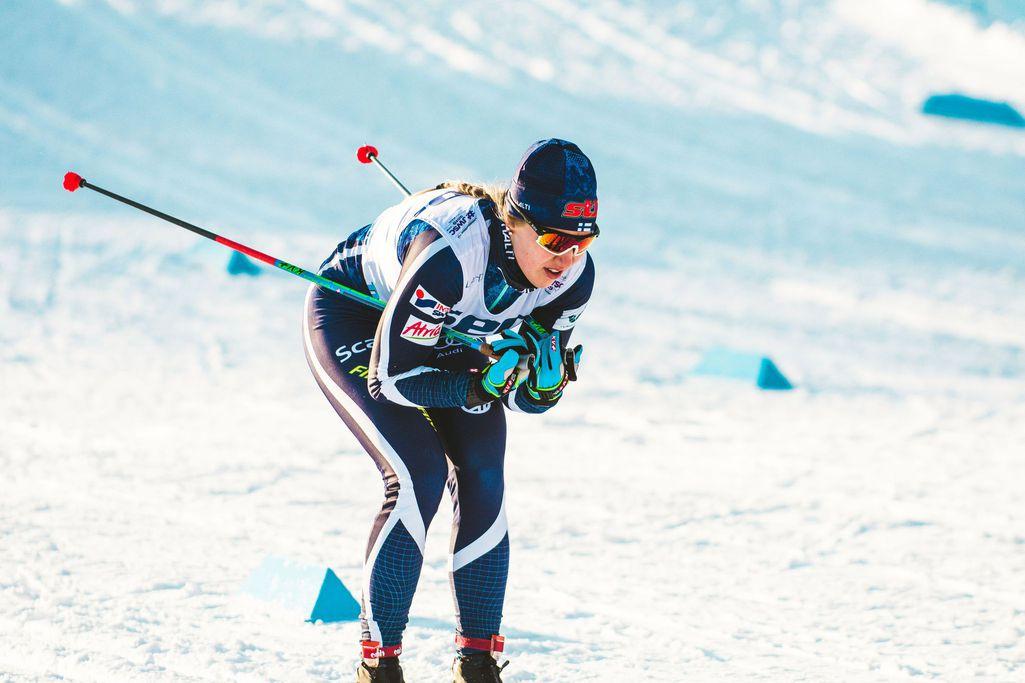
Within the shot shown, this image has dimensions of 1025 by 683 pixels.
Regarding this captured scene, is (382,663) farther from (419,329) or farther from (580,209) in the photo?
(580,209)

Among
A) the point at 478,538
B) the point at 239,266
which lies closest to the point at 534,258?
the point at 478,538

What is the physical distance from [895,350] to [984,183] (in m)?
3.69

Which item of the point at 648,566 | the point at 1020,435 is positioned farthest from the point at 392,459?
the point at 1020,435

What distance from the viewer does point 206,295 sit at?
23.7 ft

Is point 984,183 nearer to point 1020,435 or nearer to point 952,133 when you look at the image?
point 952,133

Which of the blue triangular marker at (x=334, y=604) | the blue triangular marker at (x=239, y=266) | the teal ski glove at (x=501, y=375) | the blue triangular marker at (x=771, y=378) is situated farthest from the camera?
the blue triangular marker at (x=239, y=266)

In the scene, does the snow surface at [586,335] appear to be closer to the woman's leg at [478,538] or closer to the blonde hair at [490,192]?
the woman's leg at [478,538]

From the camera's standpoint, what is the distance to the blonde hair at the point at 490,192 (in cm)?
267

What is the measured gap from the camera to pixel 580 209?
2531 millimetres

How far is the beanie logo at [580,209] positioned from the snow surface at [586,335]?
1164mm

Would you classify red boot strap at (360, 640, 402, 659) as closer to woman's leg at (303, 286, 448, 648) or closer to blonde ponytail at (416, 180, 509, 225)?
woman's leg at (303, 286, 448, 648)

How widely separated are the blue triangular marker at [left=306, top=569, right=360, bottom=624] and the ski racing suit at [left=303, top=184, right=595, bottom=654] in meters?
0.73

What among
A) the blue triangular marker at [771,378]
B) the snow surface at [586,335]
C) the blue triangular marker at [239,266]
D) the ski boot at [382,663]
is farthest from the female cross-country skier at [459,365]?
the blue triangular marker at [239,266]

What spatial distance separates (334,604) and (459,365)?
902mm
